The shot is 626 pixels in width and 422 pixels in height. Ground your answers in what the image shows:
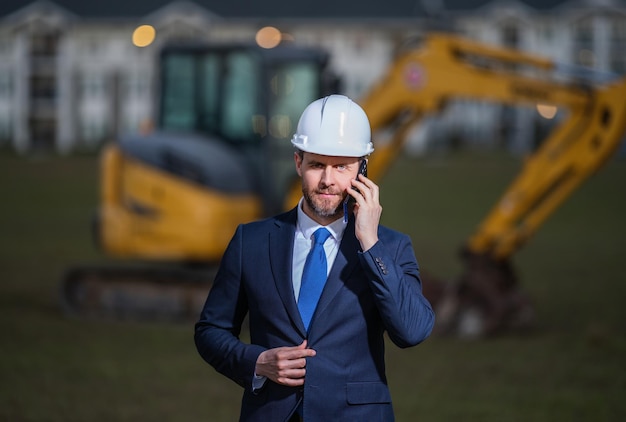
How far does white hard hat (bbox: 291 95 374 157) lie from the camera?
4.15 metres

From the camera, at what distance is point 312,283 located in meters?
4.12

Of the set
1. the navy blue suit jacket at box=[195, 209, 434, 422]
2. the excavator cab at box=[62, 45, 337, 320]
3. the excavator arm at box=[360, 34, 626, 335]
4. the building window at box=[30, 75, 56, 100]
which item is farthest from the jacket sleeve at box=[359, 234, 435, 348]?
the building window at box=[30, 75, 56, 100]

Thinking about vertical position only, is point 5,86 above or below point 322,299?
below

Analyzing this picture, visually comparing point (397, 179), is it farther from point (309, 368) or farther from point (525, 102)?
point (309, 368)

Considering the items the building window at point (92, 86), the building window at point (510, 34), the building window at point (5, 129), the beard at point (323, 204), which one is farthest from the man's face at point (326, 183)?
the building window at point (5, 129)

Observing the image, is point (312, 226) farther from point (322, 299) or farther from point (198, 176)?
point (198, 176)

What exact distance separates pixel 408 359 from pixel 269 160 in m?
3.45

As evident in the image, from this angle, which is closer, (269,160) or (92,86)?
(269,160)

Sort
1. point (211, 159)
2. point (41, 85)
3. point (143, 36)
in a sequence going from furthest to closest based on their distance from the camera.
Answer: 1. point (41, 85)
2. point (143, 36)
3. point (211, 159)

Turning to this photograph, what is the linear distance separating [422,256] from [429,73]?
806cm

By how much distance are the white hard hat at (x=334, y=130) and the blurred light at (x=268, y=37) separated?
1024cm

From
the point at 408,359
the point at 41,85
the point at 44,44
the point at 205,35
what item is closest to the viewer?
the point at 408,359

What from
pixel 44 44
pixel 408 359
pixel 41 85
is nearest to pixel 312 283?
pixel 408 359

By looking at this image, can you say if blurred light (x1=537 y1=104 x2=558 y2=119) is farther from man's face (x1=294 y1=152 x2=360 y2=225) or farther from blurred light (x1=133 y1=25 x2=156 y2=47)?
man's face (x1=294 y1=152 x2=360 y2=225)
